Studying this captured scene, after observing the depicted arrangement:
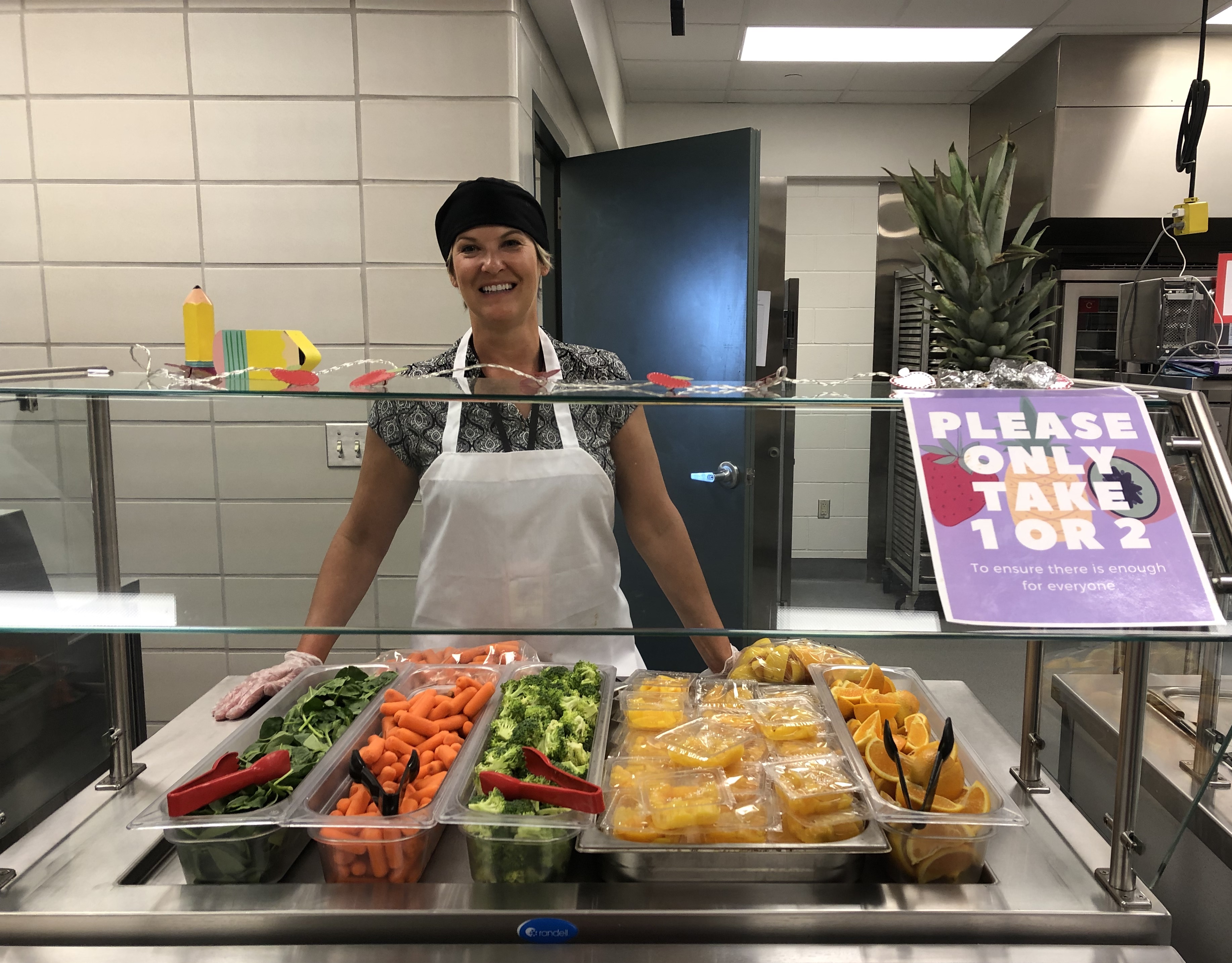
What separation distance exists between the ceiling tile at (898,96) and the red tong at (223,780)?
5.38m

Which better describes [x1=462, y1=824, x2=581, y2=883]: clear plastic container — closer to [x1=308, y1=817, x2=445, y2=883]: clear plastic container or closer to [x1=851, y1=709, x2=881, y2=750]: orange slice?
[x1=308, y1=817, x2=445, y2=883]: clear plastic container

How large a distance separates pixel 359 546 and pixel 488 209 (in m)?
0.98

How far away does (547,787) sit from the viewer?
984 mm

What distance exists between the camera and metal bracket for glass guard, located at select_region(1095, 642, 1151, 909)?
103 cm

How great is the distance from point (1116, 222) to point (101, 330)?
15.6 feet

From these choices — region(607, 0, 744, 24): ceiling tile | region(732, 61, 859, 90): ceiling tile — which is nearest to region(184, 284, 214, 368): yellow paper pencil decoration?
region(607, 0, 744, 24): ceiling tile

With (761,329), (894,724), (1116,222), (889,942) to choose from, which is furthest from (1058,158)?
(889,942)

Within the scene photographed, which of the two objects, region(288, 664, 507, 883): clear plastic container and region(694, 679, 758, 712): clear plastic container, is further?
region(694, 679, 758, 712): clear plastic container

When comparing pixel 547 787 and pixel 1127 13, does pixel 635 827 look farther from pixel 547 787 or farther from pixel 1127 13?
pixel 1127 13

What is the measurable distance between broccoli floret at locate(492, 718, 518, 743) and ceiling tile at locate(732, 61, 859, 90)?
14.9 feet

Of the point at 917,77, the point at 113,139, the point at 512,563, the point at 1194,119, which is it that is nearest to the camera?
the point at 512,563

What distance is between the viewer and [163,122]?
272 centimetres

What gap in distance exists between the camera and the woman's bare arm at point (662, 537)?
1184mm

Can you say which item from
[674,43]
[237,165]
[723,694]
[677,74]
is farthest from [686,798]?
[677,74]
